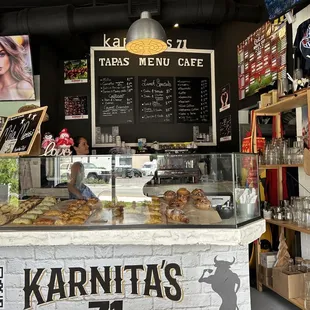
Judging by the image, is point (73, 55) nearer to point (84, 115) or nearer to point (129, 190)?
point (84, 115)

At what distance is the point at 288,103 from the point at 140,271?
6.49 feet

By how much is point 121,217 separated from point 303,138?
1.78 meters

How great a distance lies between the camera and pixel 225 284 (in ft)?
6.53

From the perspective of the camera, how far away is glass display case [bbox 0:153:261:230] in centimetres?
196

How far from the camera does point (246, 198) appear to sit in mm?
2084

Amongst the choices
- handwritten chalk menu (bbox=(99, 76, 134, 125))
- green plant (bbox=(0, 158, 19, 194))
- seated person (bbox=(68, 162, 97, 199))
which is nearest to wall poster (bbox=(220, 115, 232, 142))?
handwritten chalk menu (bbox=(99, 76, 134, 125))

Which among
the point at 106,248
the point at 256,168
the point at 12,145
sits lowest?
the point at 106,248

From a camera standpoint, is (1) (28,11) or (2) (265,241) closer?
(2) (265,241)

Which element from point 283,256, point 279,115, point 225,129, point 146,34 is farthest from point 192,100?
point 283,256

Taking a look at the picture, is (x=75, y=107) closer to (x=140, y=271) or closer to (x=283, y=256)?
(x=283, y=256)

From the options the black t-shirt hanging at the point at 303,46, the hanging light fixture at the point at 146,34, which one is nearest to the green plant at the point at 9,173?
the hanging light fixture at the point at 146,34

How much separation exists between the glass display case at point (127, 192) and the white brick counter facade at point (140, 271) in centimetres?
16

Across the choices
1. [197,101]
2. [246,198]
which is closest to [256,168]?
[246,198]

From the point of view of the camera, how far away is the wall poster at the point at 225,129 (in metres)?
4.85
